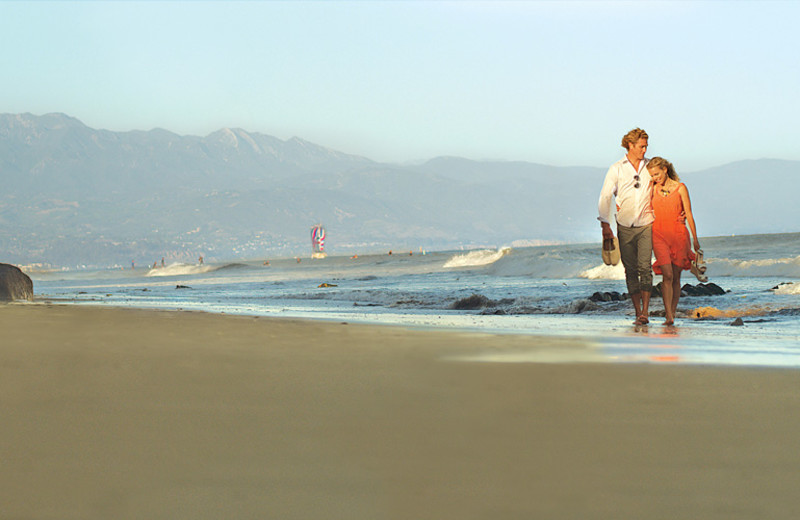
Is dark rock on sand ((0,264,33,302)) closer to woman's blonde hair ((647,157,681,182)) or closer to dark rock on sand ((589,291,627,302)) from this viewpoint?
dark rock on sand ((589,291,627,302))

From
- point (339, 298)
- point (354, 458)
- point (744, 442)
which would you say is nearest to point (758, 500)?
point (744, 442)

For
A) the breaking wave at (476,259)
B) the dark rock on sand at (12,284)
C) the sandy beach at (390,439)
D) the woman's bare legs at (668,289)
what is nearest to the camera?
the sandy beach at (390,439)

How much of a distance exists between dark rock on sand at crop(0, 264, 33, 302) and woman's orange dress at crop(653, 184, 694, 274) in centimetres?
1041

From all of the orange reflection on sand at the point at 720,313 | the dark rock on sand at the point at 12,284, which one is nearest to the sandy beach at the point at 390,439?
A: the orange reflection on sand at the point at 720,313

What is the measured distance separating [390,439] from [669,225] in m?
6.66

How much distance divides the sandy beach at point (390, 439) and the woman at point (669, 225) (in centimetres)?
452

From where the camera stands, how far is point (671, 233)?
8.55 m

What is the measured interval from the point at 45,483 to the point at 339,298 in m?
13.9

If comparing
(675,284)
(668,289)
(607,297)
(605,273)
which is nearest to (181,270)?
(605,273)

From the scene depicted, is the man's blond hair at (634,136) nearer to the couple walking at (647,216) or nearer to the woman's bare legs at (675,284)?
the couple walking at (647,216)

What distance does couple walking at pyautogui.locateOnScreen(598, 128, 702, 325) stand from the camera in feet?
27.7

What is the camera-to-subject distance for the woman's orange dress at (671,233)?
28.0 ft

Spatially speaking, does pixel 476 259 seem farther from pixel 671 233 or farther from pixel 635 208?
pixel 635 208

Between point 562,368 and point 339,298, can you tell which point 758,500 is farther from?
point 339,298
